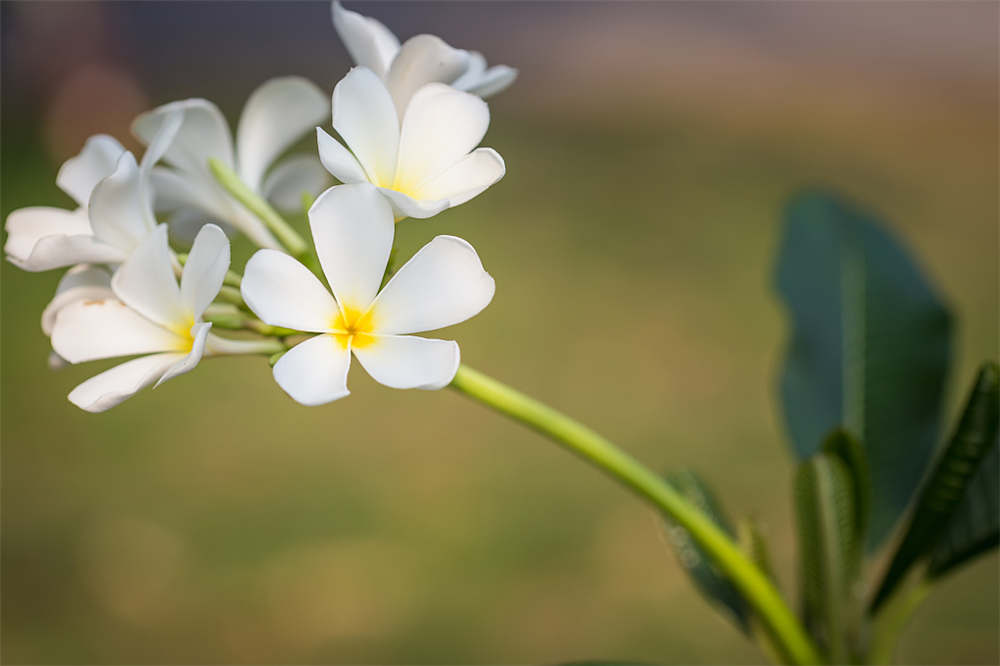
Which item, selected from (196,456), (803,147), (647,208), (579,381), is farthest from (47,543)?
(803,147)

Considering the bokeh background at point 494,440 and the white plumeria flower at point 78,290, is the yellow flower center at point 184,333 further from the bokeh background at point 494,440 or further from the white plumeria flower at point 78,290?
the bokeh background at point 494,440

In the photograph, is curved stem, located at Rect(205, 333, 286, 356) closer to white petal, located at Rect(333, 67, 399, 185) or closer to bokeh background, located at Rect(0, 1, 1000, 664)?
white petal, located at Rect(333, 67, 399, 185)

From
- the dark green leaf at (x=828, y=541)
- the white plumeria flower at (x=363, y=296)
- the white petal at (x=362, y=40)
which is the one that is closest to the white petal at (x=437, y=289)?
the white plumeria flower at (x=363, y=296)

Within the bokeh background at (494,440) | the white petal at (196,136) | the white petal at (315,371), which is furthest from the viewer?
the bokeh background at (494,440)

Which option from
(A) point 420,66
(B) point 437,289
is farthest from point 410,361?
(A) point 420,66

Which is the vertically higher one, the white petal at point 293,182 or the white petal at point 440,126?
the white petal at point 440,126

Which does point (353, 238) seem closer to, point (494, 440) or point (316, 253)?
point (316, 253)

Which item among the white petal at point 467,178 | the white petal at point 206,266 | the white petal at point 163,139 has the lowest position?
the white petal at point 206,266
